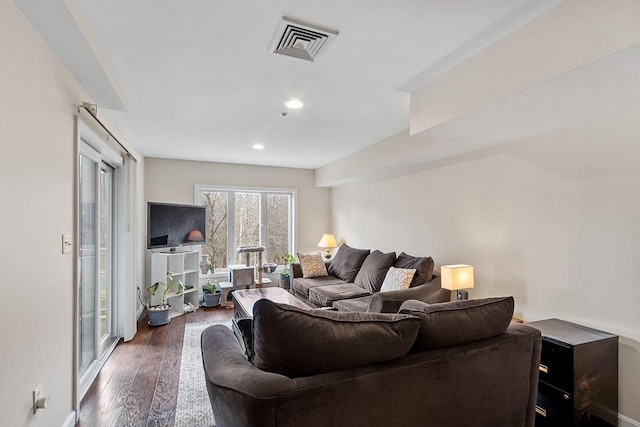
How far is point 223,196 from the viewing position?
19.2 ft

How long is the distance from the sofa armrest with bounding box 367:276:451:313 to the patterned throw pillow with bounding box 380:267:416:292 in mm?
136

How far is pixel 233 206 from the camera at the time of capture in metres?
5.93

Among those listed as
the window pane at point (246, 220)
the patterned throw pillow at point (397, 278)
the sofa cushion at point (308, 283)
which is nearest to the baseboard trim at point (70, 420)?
the sofa cushion at point (308, 283)

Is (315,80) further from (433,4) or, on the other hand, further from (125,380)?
(125,380)

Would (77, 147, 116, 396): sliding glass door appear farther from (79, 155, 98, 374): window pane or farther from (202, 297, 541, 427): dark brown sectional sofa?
(202, 297, 541, 427): dark brown sectional sofa

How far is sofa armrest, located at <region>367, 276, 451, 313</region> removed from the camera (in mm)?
3033

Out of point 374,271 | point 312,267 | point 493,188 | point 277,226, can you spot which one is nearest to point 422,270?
point 374,271

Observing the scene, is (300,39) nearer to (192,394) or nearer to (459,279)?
(459,279)

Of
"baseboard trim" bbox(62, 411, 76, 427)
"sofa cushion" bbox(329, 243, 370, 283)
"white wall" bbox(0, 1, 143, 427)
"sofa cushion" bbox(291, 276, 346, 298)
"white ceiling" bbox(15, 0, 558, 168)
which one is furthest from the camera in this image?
"sofa cushion" bbox(329, 243, 370, 283)

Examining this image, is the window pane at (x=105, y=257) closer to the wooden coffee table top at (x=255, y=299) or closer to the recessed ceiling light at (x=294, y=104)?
the wooden coffee table top at (x=255, y=299)

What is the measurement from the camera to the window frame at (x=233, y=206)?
5668 millimetres

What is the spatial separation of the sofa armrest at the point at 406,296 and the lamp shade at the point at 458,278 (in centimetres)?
25

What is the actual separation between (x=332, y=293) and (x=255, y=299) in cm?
93

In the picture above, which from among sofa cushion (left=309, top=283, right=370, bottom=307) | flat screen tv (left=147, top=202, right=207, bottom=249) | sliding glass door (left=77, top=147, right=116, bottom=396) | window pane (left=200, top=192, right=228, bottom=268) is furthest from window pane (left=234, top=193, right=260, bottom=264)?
sliding glass door (left=77, top=147, right=116, bottom=396)
